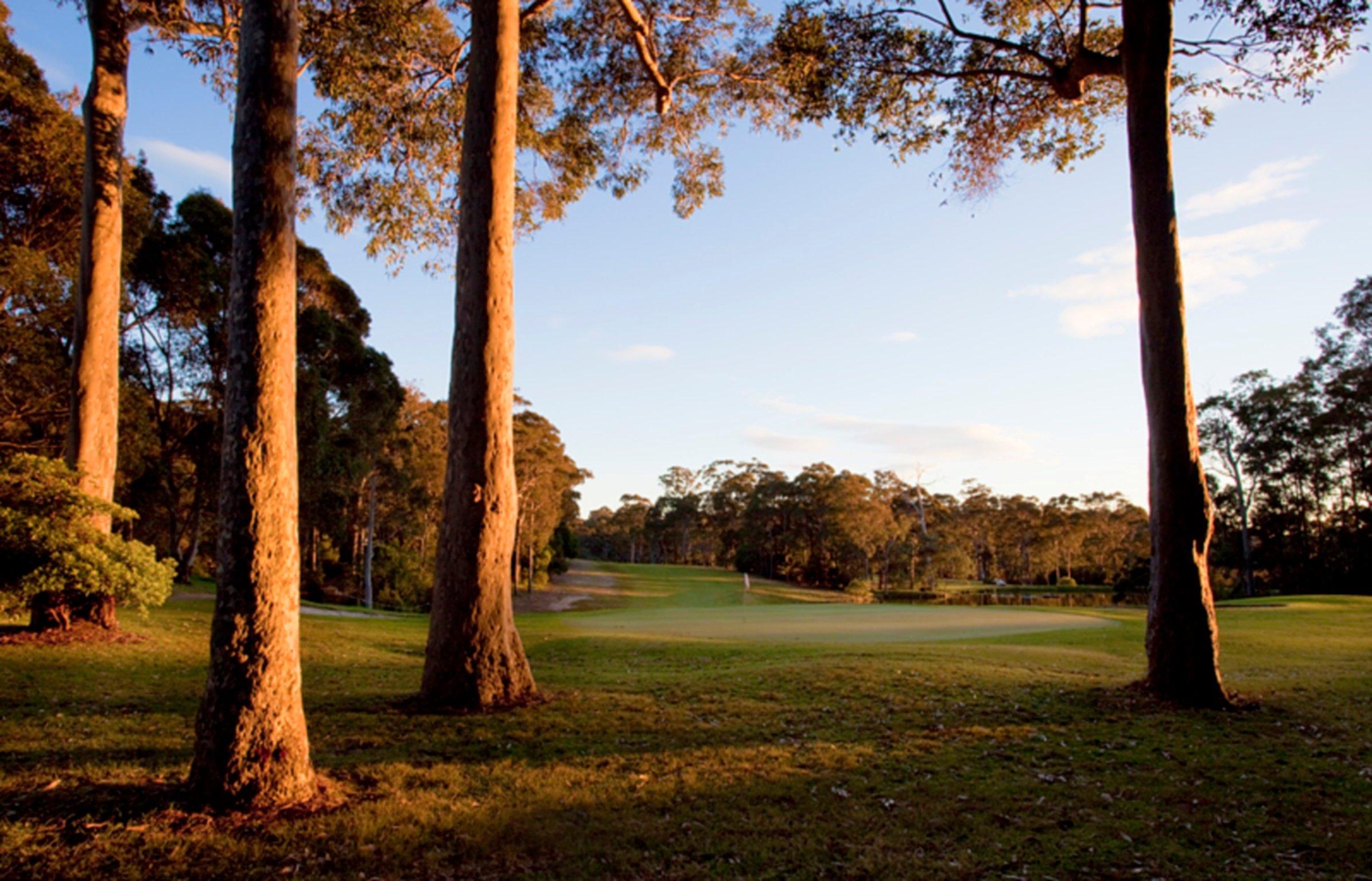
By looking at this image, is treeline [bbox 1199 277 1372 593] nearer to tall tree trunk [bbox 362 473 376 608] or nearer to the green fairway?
the green fairway

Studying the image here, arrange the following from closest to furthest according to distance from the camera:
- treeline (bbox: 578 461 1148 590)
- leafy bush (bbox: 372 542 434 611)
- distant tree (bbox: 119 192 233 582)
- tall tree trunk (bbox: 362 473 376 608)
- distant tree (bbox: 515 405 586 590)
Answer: distant tree (bbox: 119 192 233 582), tall tree trunk (bbox: 362 473 376 608), leafy bush (bbox: 372 542 434 611), distant tree (bbox: 515 405 586 590), treeline (bbox: 578 461 1148 590)

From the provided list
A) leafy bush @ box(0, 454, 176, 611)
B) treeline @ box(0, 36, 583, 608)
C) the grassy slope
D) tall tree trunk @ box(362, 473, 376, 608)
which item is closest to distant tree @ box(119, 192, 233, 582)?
treeline @ box(0, 36, 583, 608)

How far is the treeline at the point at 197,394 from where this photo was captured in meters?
14.8

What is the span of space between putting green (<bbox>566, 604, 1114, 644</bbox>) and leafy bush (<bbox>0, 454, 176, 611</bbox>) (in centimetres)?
871

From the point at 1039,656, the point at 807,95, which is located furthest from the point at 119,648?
the point at 1039,656

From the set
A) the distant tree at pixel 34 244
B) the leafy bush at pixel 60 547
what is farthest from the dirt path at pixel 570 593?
the leafy bush at pixel 60 547

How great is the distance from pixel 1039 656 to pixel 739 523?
6325 cm

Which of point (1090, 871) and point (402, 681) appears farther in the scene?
point (402, 681)

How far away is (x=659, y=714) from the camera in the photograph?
7.37m

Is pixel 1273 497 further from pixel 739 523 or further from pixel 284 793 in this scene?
pixel 284 793

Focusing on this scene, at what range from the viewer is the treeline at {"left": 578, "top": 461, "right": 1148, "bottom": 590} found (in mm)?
57188

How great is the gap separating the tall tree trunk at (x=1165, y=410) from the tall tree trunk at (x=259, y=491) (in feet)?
27.9

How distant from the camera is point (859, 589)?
4897 centimetres

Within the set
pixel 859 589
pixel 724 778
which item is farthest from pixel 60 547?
pixel 859 589
